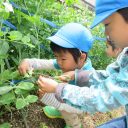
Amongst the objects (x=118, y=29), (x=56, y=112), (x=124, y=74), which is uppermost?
(x=118, y=29)

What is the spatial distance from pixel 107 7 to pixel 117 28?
10 centimetres

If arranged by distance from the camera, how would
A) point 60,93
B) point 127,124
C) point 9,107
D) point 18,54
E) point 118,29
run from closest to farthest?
point 118,29
point 60,93
point 127,124
point 9,107
point 18,54

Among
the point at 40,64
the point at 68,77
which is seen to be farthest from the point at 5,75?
the point at 40,64

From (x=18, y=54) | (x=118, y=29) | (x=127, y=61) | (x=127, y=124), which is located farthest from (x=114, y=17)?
(x=18, y=54)

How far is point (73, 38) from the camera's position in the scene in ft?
8.11

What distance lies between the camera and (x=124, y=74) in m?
1.76

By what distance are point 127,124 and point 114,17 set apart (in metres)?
0.66

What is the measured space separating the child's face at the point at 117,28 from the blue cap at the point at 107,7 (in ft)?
0.10

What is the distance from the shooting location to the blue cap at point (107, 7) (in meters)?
1.70

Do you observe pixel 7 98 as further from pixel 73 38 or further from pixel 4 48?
pixel 73 38

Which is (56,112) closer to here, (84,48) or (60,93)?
(84,48)

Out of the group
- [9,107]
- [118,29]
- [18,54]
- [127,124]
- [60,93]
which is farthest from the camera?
[18,54]

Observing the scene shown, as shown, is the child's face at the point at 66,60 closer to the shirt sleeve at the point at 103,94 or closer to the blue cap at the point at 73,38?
the blue cap at the point at 73,38

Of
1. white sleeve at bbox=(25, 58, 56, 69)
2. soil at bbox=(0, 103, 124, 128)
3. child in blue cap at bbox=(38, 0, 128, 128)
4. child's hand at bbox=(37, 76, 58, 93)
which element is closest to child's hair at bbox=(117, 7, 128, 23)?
child in blue cap at bbox=(38, 0, 128, 128)
